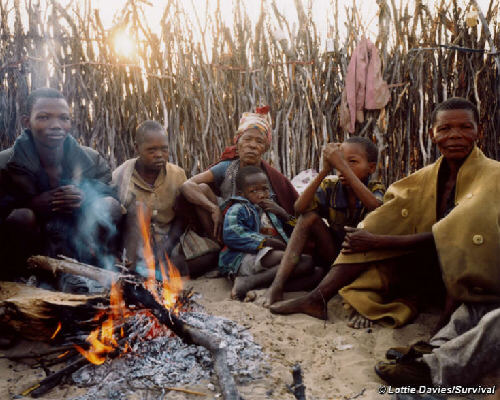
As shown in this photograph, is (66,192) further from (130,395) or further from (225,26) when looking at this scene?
(225,26)

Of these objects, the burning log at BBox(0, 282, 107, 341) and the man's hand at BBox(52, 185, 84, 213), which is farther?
the man's hand at BBox(52, 185, 84, 213)

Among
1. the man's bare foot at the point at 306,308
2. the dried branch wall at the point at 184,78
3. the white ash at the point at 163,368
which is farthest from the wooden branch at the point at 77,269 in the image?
the dried branch wall at the point at 184,78

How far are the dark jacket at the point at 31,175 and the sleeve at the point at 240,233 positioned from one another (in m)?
1.03

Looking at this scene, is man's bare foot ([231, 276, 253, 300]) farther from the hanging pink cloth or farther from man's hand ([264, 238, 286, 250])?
the hanging pink cloth

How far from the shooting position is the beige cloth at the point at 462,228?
2.14 meters

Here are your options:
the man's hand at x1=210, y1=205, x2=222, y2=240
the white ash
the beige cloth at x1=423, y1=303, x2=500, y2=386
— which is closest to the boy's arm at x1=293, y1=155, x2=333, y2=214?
the man's hand at x1=210, y1=205, x2=222, y2=240

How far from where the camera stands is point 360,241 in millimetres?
2562

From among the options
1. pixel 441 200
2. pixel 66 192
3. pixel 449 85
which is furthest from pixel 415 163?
pixel 66 192

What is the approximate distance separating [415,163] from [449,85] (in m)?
0.94

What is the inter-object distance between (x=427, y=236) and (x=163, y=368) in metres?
1.70

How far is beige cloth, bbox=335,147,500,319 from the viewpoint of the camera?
2143 mm

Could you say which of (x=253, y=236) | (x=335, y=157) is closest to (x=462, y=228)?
(x=335, y=157)

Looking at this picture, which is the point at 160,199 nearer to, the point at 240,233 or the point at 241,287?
the point at 240,233

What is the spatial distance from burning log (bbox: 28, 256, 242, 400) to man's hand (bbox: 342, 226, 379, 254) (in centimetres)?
108
